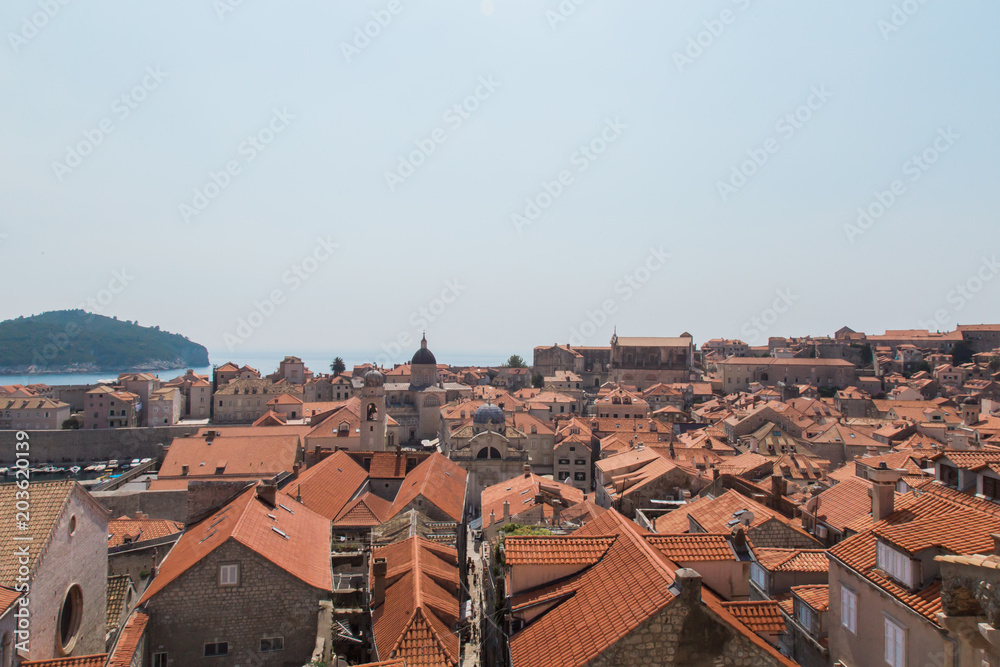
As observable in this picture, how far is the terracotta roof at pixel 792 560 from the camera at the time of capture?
55.4 ft

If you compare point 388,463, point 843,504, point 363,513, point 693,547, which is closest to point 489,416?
point 388,463

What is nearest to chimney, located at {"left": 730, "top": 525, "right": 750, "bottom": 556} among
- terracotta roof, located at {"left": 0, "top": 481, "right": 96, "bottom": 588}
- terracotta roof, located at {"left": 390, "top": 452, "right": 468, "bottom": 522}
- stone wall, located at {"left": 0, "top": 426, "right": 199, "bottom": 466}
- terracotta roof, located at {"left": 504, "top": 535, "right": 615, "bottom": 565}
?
terracotta roof, located at {"left": 504, "top": 535, "right": 615, "bottom": 565}

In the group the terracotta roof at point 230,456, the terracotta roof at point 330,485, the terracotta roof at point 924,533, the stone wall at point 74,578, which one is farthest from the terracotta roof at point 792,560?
the terracotta roof at point 230,456

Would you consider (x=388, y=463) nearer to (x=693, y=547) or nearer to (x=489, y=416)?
(x=489, y=416)

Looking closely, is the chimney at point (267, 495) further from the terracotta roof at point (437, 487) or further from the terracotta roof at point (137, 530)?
the terracotta roof at point (137, 530)

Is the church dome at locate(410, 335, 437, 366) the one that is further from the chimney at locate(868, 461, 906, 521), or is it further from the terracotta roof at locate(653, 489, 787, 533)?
Result: the chimney at locate(868, 461, 906, 521)

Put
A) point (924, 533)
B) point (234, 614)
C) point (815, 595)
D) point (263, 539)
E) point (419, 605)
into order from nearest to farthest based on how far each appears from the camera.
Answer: point (924, 533) → point (815, 595) → point (234, 614) → point (419, 605) → point (263, 539)

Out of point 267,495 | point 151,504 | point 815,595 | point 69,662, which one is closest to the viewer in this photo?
point 69,662

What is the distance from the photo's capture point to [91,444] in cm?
6631

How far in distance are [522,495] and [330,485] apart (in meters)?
9.29

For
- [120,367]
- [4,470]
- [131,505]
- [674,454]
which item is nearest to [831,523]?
[674,454]

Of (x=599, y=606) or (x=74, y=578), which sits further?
(x=74, y=578)

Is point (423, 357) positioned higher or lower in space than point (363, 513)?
higher

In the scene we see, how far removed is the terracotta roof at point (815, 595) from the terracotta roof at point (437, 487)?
48.4ft
